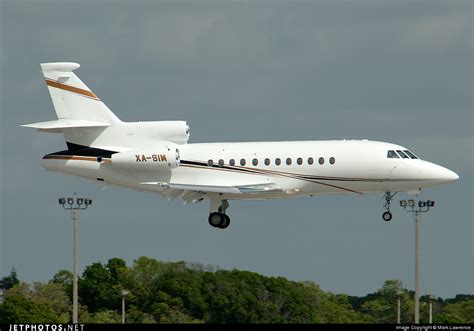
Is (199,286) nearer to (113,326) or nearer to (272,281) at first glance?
(272,281)

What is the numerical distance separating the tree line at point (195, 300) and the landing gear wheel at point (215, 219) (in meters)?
17.4

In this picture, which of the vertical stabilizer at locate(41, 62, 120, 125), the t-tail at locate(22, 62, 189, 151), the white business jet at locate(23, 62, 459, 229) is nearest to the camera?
the white business jet at locate(23, 62, 459, 229)

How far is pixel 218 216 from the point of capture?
249 feet

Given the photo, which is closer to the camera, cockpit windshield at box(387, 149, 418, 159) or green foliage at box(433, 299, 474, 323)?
cockpit windshield at box(387, 149, 418, 159)

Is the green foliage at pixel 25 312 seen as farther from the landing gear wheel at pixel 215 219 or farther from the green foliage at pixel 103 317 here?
the landing gear wheel at pixel 215 219

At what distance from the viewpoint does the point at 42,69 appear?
79.1 m

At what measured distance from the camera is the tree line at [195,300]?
315 feet

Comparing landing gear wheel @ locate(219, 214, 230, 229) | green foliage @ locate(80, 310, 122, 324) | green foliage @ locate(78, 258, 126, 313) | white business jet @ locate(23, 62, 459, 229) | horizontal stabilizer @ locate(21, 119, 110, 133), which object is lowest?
green foliage @ locate(80, 310, 122, 324)

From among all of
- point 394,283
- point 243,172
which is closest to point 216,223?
point 243,172

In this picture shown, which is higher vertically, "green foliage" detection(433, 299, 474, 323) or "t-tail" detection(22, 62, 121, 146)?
"t-tail" detection(22, 62, 121, 146)

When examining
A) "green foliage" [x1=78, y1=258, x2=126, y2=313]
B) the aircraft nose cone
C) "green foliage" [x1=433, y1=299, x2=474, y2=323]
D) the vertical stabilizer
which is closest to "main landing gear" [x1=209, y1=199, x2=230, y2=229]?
the vertical stabilizer

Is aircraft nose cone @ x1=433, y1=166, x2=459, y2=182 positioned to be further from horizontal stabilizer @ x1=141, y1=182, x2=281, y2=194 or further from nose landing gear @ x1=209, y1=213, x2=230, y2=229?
nose landing gear @ x1=209, y1=213, x2=230, y2=229

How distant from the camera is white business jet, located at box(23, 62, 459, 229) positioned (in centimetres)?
7444

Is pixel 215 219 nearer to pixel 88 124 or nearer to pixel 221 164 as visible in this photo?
pixel 221 164
